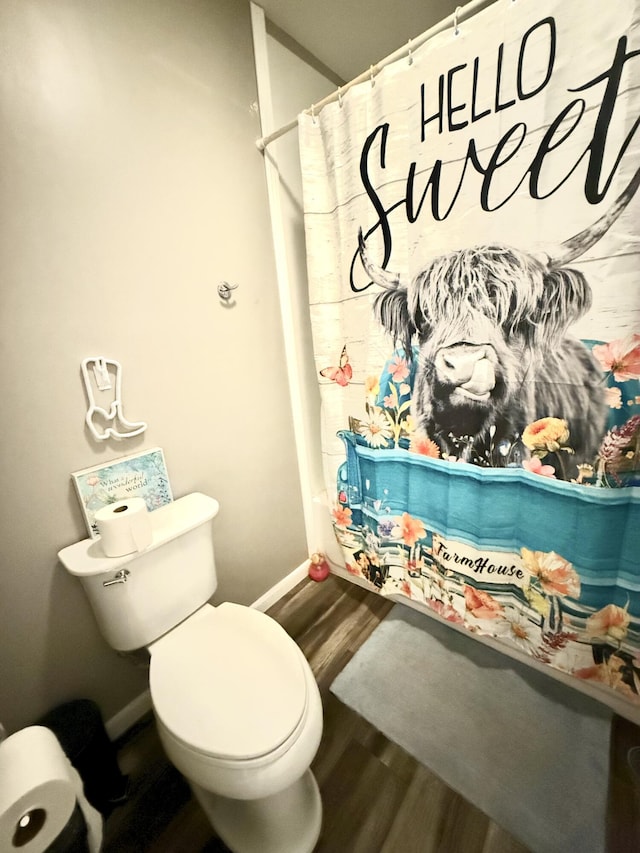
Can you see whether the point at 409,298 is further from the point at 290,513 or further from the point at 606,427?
the point at 290,513

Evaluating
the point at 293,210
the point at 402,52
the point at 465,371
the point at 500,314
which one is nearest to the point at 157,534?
the point at 465,371

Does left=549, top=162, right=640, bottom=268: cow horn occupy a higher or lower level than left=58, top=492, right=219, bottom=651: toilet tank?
higher

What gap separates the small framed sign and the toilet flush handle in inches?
5.9

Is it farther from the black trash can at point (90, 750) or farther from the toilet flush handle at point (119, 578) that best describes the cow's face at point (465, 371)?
the black trash can at point (90, 750)

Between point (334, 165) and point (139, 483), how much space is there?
1.20 m

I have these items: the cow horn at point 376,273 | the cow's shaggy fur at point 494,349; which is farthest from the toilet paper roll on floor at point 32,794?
the cow horn at point 376,273

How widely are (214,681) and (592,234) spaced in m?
1.39

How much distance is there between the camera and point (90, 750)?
903 millimetres

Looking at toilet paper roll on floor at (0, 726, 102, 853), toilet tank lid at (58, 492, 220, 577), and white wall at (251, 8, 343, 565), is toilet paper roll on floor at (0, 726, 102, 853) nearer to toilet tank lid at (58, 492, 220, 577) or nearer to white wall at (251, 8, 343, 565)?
toilet tank lid at (58, 492, 220, 577)

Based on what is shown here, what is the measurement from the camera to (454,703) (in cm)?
117

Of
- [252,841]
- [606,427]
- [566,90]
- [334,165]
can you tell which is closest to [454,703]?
[252,841]

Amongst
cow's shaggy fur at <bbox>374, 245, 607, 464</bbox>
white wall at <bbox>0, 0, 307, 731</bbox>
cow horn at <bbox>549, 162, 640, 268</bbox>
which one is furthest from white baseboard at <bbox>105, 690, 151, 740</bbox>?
cow horn at <bbox>549, 162, 640, 268</bbox>

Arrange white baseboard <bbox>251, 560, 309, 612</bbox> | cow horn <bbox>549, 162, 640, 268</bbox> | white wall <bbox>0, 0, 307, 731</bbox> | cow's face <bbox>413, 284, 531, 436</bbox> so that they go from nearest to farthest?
cow horn <bbox>549, 162, 640, 268</bbox>
white wall <bbox>0, 0, 307, 731</bbox>
cow's face <bbox>413, 284, 531, 436</bbox>
white baseboard <bbox>251, 560, 309, 612</bbox>

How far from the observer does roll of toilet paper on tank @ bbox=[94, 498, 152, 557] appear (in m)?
0.87
